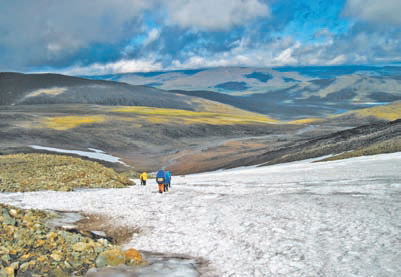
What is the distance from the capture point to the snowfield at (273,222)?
9953 mm

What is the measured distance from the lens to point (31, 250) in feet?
34.8

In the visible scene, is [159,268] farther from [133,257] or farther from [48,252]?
[48,252]

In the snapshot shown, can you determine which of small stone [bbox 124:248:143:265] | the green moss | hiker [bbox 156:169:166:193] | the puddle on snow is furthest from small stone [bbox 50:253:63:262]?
the green moss

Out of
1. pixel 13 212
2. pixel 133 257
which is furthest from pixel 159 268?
pixel 13 212

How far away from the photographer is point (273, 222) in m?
13.8

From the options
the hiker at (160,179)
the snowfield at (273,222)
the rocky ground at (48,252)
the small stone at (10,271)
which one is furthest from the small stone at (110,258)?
the hiker at (160,179)

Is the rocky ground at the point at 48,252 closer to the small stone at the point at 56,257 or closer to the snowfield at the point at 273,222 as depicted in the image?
the small stone at the point at 56,257

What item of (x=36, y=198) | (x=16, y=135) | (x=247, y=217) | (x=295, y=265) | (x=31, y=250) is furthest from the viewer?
(x=16, y=135)

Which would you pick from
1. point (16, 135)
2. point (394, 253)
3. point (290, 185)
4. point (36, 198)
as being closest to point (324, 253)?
point (394, 253)

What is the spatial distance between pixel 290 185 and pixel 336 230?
10622 millimetres

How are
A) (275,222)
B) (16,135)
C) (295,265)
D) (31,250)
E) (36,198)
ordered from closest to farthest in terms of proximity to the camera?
1. (295,265)
2. (31,250)
3. (275,222)
4. (36,198)
5. (16,135)

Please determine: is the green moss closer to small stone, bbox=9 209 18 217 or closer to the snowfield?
the snowfield

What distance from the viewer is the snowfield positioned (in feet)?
32.7

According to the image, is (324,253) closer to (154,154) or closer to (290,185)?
(290,185)
